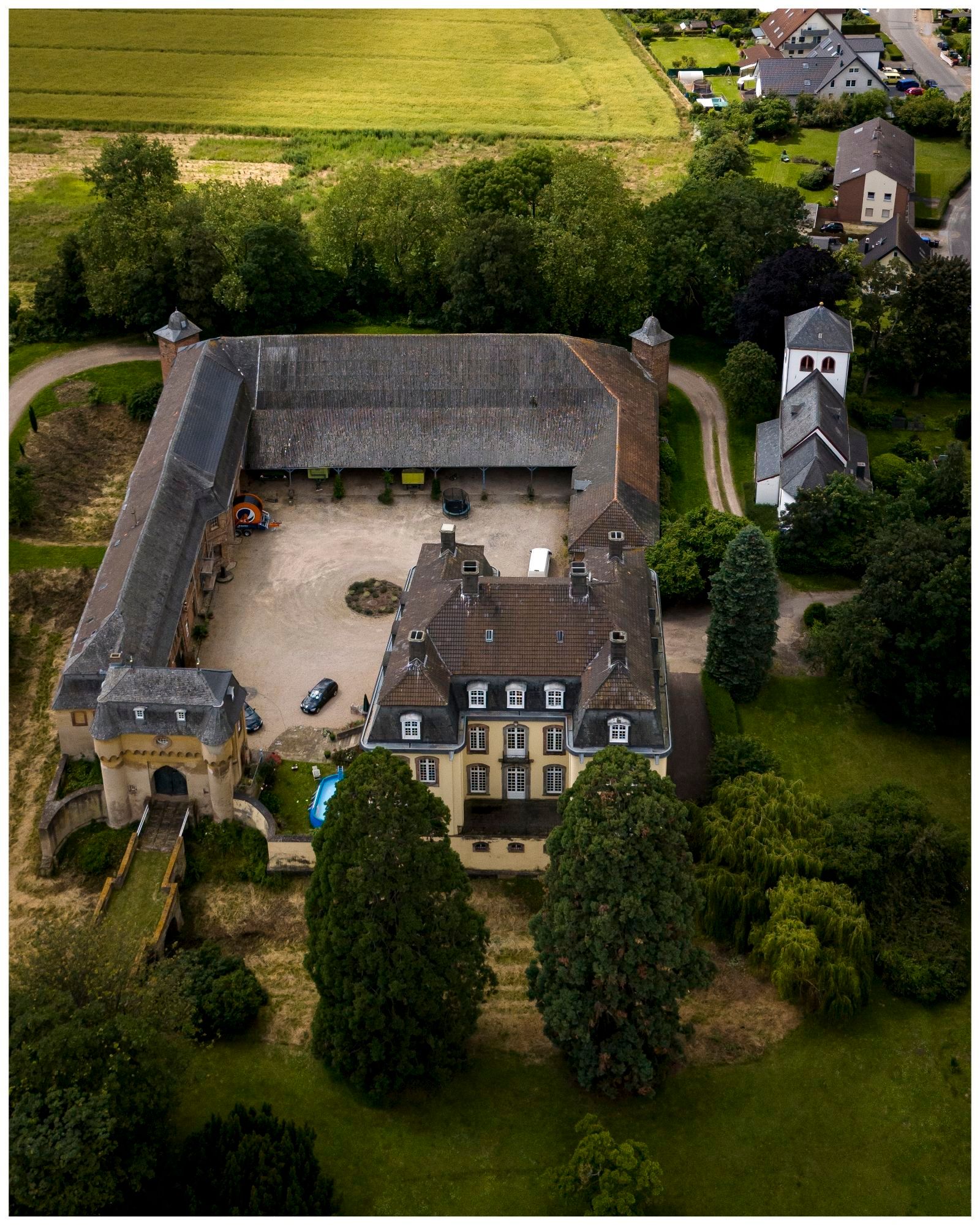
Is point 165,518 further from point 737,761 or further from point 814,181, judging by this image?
point 814,181

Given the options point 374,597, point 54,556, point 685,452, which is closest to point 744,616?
point 374,597

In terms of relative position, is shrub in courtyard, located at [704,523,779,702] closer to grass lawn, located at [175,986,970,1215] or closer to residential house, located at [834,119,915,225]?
grass lawn, located at [175,986,970,1215]

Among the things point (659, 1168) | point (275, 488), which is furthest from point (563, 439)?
point (659, 1168)

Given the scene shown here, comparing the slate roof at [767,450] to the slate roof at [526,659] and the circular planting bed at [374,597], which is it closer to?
the circular planting bed at [374,597]

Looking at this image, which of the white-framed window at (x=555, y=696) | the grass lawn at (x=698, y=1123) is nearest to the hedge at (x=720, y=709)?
the white-framed window at (x=555, y=696)

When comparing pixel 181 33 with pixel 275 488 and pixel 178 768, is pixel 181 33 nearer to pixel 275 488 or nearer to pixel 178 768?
pixel 275 488

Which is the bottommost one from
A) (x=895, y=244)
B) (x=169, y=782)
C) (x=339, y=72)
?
(x=169, y=782)

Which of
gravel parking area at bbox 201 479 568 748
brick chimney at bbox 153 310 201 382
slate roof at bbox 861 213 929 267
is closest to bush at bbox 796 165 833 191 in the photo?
slate roof at bbox 861 213 929 267
